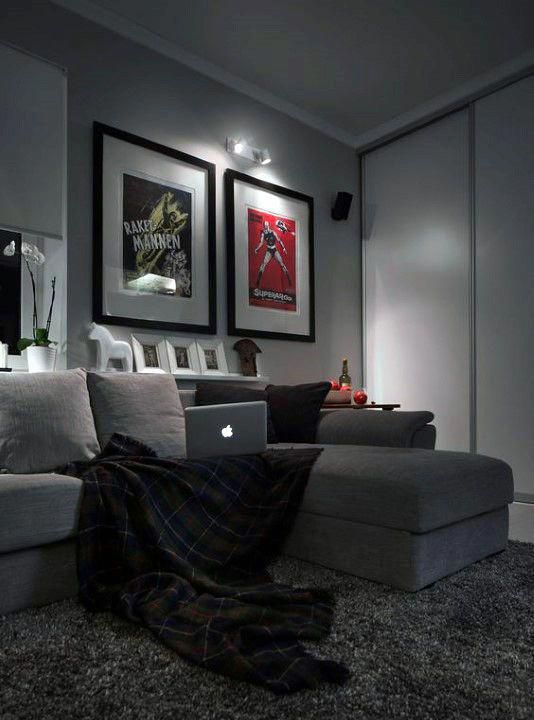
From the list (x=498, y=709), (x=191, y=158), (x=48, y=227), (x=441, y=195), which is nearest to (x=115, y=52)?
(x=191, y=158)

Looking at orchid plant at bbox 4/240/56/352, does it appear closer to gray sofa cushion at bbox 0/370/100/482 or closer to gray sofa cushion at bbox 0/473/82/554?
gray sofa cushion at bbox 0/370/100/482

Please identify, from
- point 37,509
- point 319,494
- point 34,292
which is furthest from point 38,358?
point 319,494

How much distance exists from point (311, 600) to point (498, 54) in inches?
149

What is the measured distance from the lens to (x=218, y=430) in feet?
7.39

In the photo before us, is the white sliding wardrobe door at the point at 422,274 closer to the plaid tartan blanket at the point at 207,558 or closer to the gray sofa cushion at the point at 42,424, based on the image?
the plaid tartan blanket at the point at 207,558

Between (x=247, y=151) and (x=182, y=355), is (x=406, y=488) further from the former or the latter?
(x=247, y=151)

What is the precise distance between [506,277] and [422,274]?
0.70 metres

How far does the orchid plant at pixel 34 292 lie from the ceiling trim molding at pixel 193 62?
4.63 ft

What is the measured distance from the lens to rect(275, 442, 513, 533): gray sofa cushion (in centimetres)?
182

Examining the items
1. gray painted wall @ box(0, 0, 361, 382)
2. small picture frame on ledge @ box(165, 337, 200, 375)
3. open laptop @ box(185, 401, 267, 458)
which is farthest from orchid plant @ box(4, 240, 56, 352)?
open laptop @ box(185, 401, 267, 458)

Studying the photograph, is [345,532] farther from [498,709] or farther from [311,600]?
[498,709]

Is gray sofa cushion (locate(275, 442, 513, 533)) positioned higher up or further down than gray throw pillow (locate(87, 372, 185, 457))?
further down

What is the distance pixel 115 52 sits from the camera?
3359mm

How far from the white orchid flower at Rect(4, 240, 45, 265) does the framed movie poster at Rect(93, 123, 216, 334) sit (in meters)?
0.29
